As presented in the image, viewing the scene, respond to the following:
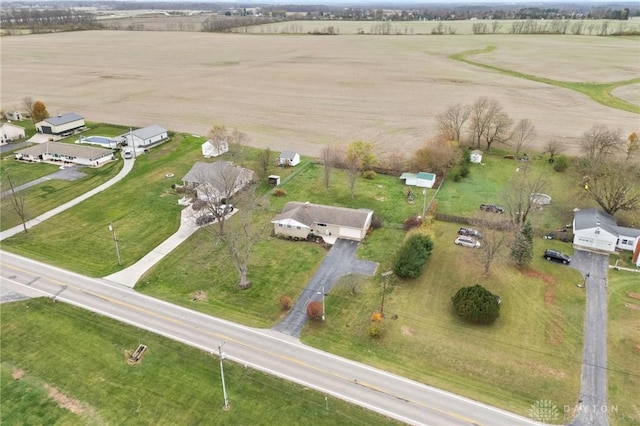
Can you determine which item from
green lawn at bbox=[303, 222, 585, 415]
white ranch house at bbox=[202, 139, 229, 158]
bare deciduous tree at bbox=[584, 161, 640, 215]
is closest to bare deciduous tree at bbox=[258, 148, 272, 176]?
white ranch house at bbox=[202, 139, 229, 158]

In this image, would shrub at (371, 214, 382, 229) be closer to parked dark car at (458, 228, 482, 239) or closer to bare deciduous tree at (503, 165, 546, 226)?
parked dark car at (458, 228, 482, 239)

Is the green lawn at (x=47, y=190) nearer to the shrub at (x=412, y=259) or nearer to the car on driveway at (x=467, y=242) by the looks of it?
the shrub at (x=412, y=259)

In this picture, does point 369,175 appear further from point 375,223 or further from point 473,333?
point 473,333

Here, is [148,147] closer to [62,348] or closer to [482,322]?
[62,348]

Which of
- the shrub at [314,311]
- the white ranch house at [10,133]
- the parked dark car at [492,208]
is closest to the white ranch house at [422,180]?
the parked dark car at [492,208]

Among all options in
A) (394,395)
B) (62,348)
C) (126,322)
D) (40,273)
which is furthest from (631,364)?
(40,273)

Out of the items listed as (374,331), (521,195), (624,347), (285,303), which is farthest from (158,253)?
(624,347)
